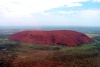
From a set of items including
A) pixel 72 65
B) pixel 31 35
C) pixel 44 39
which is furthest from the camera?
pixel 31 35

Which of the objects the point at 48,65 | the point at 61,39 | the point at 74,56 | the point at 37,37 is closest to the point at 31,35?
the point at 37,37

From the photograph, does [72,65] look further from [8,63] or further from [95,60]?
[8,63]

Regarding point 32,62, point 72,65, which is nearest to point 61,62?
point 72,65

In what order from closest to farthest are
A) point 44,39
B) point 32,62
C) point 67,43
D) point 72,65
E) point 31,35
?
1. point 72,65
2. point 32,62
3. point 67,43
4. point 44,39
5. point 31,35

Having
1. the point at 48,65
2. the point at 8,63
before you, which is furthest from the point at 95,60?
the point at 8,63

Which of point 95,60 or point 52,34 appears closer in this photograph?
point 95,60

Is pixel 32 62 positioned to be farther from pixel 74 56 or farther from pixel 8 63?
pixel 74 56

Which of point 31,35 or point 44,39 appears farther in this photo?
point 31,35

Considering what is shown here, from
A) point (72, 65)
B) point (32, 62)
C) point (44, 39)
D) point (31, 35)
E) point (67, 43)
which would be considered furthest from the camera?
point (31, 35)
